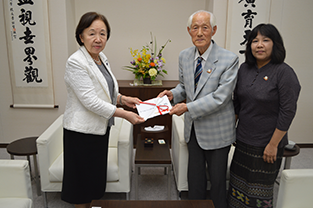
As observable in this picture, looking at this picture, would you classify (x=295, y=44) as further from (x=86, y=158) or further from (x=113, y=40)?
(x=86, y=158)

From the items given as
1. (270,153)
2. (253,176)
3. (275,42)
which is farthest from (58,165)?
(275,42)

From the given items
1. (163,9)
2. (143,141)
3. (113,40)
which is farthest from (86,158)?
(163,9)

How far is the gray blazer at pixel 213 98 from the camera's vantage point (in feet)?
6.39

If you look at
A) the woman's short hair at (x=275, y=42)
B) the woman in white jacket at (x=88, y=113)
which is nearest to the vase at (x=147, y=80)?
the woman in white jacket at (x=88, y=113)

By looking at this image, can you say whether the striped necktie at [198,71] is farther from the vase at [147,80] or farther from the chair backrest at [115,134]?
the vase at [147,80]

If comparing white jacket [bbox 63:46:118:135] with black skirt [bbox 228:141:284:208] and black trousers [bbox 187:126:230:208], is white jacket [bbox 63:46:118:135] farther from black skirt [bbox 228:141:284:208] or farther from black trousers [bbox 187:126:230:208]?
black skirt [bbox 228:141:284:208]

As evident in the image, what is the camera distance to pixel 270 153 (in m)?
1.91

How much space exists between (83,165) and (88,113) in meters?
0.46

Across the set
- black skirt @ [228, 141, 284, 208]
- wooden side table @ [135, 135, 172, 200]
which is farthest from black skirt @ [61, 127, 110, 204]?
black skirt @ [228, 141, 284, 208]

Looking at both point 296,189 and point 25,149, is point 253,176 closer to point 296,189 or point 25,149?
point 296,189

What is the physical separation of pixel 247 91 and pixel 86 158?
1.37 m

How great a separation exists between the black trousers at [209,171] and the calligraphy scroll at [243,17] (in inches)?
77.6

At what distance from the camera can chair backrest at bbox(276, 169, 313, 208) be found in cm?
190

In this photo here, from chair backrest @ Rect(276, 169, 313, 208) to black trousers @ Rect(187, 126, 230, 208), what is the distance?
0.46 meters
